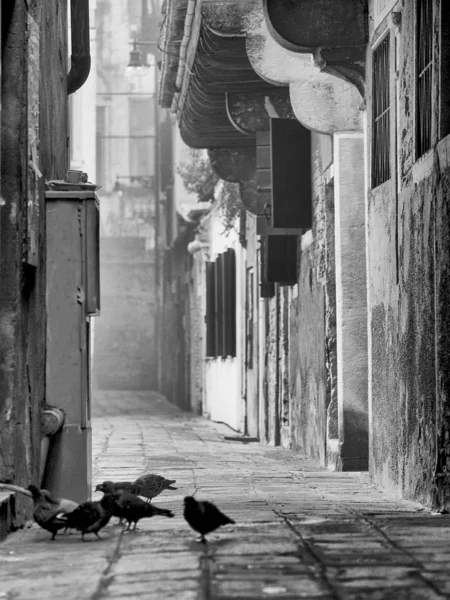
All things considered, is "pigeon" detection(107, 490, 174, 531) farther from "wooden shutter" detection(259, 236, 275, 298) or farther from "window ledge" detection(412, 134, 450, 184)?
"wooden shutter" detection(259, 236, 275, 298)

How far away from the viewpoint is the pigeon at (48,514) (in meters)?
7.30

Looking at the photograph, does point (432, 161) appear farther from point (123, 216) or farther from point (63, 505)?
point (123, 216)

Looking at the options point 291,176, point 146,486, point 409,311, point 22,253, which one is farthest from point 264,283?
point 22,253

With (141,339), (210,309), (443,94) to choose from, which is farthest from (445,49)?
(141,339)

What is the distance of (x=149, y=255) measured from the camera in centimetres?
4428

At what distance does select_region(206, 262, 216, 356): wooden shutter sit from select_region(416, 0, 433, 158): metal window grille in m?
16.9

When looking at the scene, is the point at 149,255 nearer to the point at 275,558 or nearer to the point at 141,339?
the point at 141,339

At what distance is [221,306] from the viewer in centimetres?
2545

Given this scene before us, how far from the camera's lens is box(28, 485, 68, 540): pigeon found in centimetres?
730

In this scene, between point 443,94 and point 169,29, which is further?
→ point 169,29

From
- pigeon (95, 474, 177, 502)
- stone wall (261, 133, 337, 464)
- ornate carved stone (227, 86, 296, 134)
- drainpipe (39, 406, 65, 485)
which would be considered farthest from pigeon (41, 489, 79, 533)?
ornate carved stone (227, 86, 296, 134)

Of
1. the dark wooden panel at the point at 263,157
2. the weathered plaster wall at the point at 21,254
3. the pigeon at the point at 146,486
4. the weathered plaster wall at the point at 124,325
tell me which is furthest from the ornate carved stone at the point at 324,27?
the weathered plaster wall at the point at 124,325

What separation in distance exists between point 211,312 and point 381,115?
15.5 metres

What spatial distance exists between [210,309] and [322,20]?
1518cm
